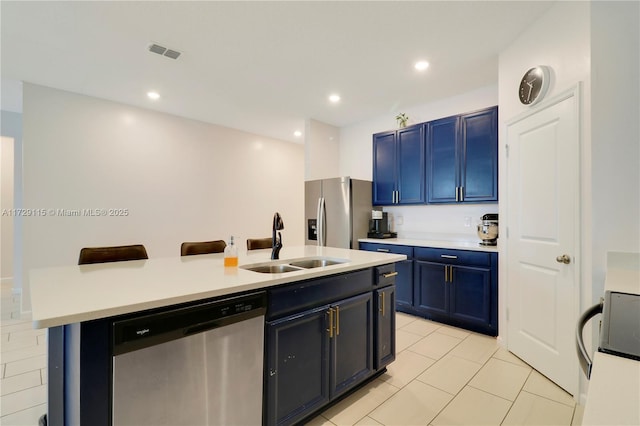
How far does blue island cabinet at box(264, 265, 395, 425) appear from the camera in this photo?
1466 mm

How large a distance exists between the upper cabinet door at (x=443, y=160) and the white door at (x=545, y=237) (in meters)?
0.88

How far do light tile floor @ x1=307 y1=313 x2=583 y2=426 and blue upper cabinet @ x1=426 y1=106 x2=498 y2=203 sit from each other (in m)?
1.63

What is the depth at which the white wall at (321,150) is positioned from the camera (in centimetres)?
466

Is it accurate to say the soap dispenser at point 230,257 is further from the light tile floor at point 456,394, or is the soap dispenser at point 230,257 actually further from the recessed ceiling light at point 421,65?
the recessed ceiling light at point 421,65

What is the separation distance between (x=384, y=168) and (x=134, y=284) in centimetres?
353

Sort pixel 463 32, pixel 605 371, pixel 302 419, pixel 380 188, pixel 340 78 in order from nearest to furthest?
pixel 605 371, pixel 302 419, pixel 463 32, pixel 340 78, pixel 380 188

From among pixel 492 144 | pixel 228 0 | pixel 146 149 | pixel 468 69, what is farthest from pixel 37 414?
pixel 468 69

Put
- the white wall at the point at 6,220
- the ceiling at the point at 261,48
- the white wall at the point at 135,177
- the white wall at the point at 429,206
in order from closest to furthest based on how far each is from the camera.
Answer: the ceiling at the point at 261,48, the white wall at the point at 135,177, the white wall at the point at 429,206, the white wall at the point at 6,220

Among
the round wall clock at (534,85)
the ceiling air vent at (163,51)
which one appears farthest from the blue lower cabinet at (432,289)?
the ceiling air vent at (163,51)

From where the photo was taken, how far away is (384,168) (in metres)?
4.22

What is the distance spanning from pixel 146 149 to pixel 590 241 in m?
4.89

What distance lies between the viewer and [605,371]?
61cm

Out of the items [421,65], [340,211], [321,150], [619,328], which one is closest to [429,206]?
[340,211]

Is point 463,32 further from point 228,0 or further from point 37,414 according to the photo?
point 37,414
